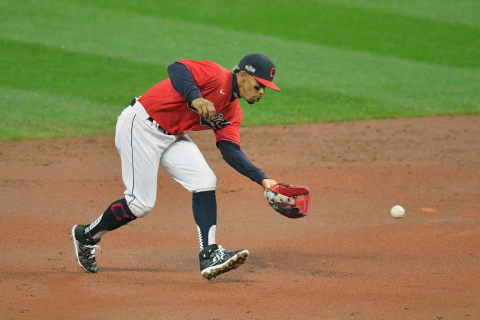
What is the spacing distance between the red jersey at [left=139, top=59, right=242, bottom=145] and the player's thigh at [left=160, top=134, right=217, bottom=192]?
0.14 meters

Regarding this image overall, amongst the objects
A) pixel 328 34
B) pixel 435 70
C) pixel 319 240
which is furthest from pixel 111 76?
pixel 319 240

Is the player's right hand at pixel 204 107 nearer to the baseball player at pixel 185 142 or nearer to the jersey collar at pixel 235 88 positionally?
the baseball player at pixel 185 142

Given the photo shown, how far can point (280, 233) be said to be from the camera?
277 inches

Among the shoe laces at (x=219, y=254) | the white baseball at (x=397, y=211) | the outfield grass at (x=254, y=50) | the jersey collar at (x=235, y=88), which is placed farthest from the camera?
the outfield grass at (x=254, y=50)

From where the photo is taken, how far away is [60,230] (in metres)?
7.00

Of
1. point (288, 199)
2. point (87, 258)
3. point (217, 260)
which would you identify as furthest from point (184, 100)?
point (87, 258)

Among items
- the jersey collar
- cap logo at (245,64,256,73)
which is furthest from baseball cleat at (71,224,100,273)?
cap logo at (245,64,256,73)

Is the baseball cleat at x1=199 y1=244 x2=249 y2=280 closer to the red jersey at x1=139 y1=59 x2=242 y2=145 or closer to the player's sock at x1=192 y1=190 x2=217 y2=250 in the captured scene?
the player's sock at x1=192 y1=190 x2=217 y2=250

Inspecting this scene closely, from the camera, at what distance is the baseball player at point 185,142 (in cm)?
566

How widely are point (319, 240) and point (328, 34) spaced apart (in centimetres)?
788

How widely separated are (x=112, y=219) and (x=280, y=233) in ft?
5.56

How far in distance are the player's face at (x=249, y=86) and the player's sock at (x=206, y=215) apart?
71cm

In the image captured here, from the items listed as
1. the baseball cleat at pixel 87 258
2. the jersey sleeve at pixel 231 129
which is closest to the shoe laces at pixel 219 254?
the jersey sleeve at pixel 231 129

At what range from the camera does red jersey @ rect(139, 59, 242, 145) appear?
18.6 feet
